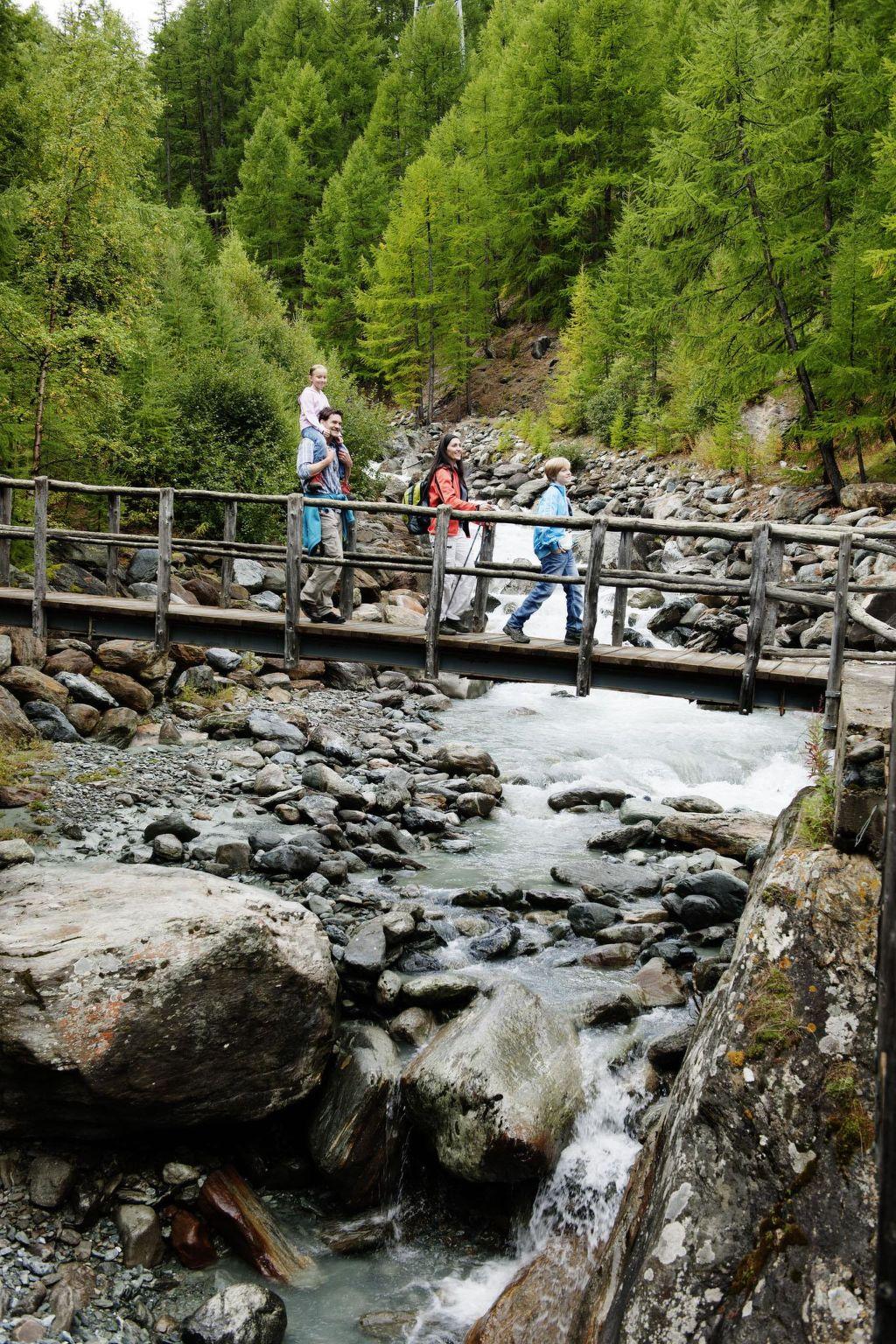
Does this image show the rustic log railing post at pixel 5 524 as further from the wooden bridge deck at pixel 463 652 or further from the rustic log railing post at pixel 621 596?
the rustic log railing post at pixel 621 596

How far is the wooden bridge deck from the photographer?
7.86 meters

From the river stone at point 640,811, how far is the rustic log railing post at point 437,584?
3889mm

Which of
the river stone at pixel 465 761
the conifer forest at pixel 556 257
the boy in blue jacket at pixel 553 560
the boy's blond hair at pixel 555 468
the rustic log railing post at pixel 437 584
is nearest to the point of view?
the rustic log railing post at pixel 437 584

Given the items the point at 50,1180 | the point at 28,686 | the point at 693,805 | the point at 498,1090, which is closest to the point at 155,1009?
the point at 50,1180

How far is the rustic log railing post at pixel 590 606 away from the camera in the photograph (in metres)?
7.90

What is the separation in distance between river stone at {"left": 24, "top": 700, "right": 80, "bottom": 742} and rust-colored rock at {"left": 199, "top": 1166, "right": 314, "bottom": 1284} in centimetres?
757

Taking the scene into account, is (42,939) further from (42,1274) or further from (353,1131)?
(353,1131)

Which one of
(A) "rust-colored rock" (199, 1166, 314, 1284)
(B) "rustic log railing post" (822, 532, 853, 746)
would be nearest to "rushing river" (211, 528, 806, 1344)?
(A) "rust-colored rock" (199, 1166, 314, 1284)

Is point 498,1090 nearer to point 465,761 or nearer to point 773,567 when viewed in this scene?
point 773,567

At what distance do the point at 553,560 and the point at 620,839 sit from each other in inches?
135

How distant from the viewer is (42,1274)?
4.95 metres

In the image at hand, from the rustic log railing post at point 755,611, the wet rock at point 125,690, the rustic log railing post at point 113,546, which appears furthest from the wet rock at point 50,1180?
the wet rock at point 125,690

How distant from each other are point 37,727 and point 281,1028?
736cm

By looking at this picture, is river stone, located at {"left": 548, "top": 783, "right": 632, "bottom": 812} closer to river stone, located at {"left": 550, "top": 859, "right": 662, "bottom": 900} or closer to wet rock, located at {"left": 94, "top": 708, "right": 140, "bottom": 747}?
river stone, located at {"left": 550, "top": 859, "right": 662, "bottom": 900}
